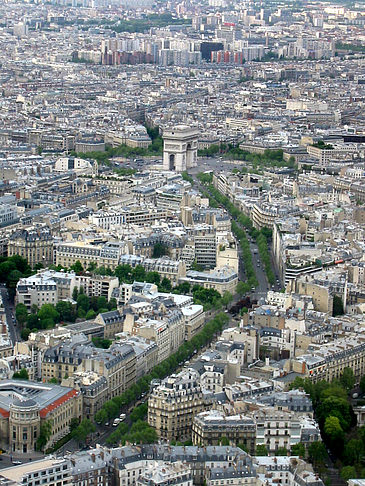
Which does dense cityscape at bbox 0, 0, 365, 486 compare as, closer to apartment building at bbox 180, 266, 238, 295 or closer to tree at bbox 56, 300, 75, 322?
apartment building at bbox 180, 266, 238, 295

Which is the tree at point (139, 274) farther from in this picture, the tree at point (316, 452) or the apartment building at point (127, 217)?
the tree at point (316, 452)

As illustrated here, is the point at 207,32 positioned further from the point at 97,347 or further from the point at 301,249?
the point at 97,347

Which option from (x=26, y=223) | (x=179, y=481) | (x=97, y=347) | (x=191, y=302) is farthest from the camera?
(x=26, y=223)

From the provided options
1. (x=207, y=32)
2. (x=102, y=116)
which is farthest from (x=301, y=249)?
(x=207, y=32)

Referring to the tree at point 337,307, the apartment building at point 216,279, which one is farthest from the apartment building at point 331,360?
the apartment building at point 216,279

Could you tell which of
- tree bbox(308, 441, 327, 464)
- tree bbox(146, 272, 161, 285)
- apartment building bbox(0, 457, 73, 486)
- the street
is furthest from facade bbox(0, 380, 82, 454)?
tree bbox(146, 272, 161, 285)

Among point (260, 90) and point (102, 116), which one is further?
point (260, 90)

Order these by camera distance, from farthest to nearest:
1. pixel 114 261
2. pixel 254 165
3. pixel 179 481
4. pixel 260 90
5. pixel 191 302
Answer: pixel 260 90, pixel 254 165, pixel 114 261, pixel 191 302, pixel 179 481
